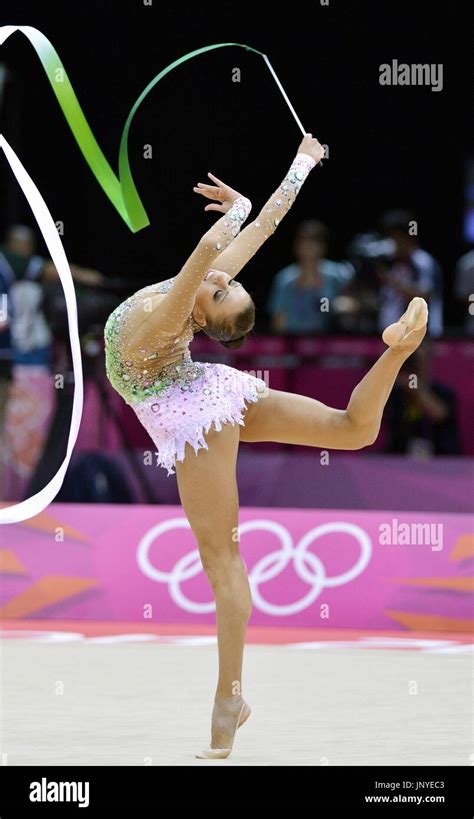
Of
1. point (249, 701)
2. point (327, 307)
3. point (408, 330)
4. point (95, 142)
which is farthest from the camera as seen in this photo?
point (327, 307)

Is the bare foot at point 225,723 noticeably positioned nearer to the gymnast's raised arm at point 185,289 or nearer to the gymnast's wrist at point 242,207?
the gymnast's raised arm at point 185,289

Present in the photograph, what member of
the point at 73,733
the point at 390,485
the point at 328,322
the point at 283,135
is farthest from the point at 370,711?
the point at 283,135

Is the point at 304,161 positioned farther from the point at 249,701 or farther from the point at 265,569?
the point at 265,569

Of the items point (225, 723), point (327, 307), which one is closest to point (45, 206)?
point (225, 723)

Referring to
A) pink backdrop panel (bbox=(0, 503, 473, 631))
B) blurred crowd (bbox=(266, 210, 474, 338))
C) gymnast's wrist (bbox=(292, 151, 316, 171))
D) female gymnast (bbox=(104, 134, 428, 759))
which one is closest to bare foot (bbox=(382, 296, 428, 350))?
female gymnast (bbox=(104, 134, 428, 759))

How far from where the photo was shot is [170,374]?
5438mm

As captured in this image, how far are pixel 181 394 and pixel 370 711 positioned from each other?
1.64 m

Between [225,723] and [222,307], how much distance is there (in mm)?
1447

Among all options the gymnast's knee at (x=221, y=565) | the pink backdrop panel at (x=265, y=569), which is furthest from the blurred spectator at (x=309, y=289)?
the gymnast's knee at (x=221, y=565)

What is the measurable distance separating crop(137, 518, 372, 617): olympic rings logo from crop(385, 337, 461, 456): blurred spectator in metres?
1.80

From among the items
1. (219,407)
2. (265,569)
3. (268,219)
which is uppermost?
(268,219)

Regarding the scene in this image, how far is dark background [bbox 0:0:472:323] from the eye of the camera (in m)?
10.8

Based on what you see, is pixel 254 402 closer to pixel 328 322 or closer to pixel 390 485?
pixel 390 485

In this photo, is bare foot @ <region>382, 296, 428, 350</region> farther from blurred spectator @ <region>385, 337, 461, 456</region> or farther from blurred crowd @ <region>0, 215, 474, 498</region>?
blurred spectator @ <region>385, 337, 461, 456</region>
